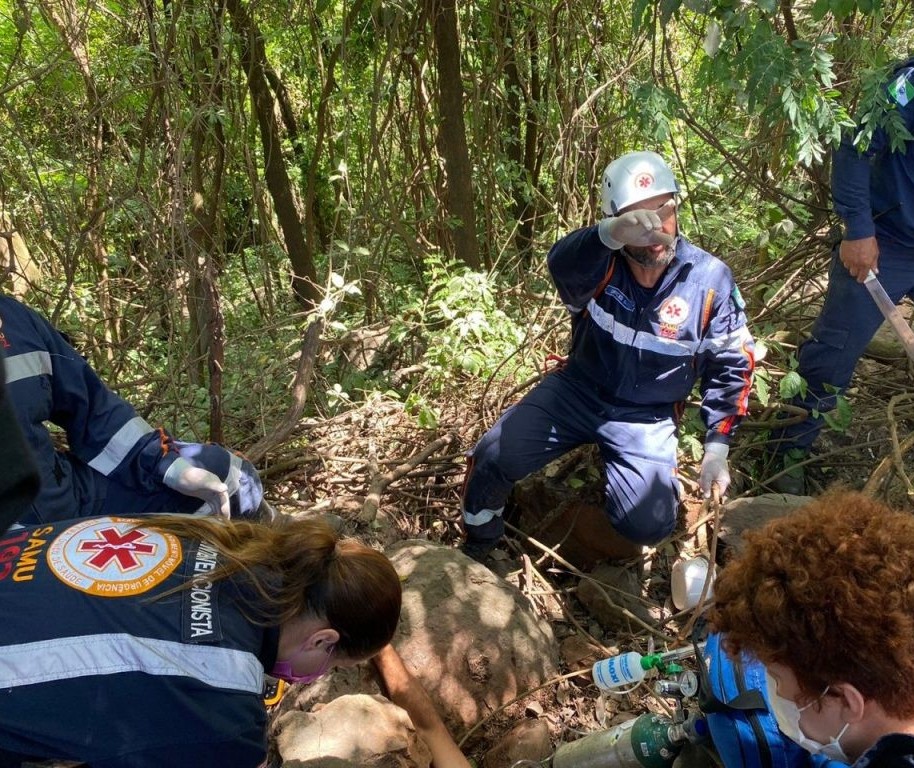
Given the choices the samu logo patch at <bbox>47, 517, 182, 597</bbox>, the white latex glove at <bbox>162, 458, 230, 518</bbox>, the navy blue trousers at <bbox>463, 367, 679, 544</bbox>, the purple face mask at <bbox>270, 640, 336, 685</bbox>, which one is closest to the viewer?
the samu logo patch at <bbox>47, 517, 182, 597</bbox>

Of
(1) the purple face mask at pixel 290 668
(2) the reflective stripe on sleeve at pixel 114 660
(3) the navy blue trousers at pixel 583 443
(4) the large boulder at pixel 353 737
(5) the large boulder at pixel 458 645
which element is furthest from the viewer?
(3) the navy blue trousers at pixel 583 443

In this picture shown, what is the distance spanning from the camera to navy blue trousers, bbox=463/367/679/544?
3266mm

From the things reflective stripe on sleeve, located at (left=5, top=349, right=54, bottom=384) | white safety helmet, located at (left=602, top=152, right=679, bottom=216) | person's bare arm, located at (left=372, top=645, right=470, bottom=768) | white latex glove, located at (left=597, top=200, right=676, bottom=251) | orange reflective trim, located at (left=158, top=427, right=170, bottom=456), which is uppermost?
white safety helmet, located at (left=602, top=152, right=679, bottom=216)

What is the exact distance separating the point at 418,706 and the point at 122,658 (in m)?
1.19

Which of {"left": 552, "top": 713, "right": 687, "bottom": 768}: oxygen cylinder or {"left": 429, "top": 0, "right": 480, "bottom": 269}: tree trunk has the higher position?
{"left": 429, "top": 0, "right": 480, "bottom": 269}: tree trunk

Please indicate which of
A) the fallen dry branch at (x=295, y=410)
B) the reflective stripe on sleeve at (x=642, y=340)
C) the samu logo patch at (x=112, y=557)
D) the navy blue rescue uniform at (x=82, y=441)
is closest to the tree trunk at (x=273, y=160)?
the fallen dry branch at (x=295, y=410)

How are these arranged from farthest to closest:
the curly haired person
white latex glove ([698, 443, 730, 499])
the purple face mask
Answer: white latex glove ([698, 443, 730, 499]) < the purple face mask < the curly haired person

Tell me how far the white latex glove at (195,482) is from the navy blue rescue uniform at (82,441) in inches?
1.6

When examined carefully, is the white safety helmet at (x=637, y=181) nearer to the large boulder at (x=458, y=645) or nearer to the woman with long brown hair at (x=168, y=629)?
the large boulder at (x=458, y=645)

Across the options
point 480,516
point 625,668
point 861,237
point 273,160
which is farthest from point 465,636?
point 273,160

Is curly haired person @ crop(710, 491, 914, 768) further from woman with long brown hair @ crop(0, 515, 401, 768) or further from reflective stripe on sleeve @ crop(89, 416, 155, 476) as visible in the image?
reflective stripe on sleeve @ crop(89, 416, 155, 476)

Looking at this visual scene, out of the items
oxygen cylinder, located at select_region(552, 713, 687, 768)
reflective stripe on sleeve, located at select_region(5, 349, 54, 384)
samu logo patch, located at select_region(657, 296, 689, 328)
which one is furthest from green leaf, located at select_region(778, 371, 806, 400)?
reflective stripe on sleeve, located at select_region(5, 349, 54, 384)

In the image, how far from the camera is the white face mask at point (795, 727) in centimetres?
151

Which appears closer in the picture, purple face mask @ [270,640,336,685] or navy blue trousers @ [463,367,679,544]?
purple face mask @ [270,640,336,685]
